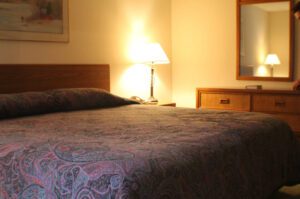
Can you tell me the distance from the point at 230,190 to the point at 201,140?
288 millimetres

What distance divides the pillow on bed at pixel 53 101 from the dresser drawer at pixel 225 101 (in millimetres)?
1199

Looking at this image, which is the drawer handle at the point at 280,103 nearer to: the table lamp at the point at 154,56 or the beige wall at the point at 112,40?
the table lamp at the point at 154,56

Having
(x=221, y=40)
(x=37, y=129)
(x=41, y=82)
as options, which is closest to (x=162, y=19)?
(x=221, y=40)

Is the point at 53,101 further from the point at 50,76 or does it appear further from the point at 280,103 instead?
the point at 280,103

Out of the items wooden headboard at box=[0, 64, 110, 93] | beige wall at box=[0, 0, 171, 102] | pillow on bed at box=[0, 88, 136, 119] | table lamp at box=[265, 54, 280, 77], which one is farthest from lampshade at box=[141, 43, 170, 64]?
table lamp at box=[265, 54, 280, 77]

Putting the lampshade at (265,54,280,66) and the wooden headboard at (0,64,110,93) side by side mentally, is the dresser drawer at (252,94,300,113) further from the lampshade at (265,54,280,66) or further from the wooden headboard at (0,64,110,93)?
the wooden headboard at (0,64,110,93)

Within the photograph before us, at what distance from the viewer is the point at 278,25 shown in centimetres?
437

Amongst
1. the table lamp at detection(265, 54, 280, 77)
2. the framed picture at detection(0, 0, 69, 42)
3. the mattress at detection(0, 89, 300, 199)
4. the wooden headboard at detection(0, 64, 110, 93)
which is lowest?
the mattress at detection(0, 89, 300, 199)

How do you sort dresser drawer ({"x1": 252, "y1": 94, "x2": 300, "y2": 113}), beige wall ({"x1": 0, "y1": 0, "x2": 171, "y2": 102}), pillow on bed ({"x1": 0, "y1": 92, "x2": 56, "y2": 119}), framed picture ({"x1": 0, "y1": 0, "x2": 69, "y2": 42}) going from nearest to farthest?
pillow on bed ({"x1": 0, "y1": 92, "x2": 56, "y2": 119})
framed picture ({"x1": 0, "y1": 0, "x2": 69, "y2": 42})
beige wall ({"x1": 0, "y1": 0, "x2": 171, "y2": 102})
dresser drawer ({"x1": 252, "y1": 94, "x2": 300, "y2": 113})

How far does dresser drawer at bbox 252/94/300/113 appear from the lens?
4.02 m

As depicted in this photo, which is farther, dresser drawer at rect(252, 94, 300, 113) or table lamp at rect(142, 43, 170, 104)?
table lamp at rect(142, 43, 170, 104)

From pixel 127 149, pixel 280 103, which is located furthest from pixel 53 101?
pixel 280 103

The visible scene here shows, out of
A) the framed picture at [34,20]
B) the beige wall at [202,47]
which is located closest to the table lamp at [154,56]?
the beige wall at [202,47]

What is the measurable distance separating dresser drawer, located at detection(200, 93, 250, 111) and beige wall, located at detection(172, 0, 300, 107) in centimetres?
41
